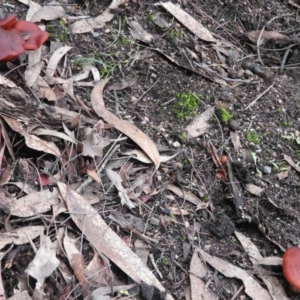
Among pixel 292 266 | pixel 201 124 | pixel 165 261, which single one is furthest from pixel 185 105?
pixel 292 266

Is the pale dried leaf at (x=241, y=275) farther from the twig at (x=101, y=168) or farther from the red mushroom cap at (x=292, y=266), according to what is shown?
the twig at (x=101, y=168)

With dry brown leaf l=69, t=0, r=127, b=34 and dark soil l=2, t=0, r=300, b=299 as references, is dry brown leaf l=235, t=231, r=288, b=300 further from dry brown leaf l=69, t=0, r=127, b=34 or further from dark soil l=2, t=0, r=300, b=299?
dry brown leaf l=69, t=0, r=127, b=34

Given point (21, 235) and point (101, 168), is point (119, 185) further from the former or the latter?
point (21, 235)

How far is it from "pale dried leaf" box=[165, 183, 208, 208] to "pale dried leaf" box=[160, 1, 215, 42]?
4.48 ft

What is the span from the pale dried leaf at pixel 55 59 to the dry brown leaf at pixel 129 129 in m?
0.32

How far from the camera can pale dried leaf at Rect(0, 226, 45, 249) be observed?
8.98 ft

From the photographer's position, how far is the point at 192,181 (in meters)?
3.32

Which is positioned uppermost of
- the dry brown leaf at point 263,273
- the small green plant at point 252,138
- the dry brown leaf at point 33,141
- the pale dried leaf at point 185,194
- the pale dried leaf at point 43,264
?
the dry brown leaf at point 33,141

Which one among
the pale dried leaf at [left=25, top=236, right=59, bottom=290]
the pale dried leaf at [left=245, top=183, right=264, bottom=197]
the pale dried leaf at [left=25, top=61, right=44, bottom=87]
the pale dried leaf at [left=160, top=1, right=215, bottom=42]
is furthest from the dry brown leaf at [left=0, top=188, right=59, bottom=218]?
the pale dried leaf at [left=160, top=1, right=215, bottom=42]

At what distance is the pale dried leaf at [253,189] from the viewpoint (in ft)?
11.1

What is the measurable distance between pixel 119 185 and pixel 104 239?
0.35 metres

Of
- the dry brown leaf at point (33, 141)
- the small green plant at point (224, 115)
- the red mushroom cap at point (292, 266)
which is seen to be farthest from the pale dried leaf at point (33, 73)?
the red mushroom cap at point (292, 266)

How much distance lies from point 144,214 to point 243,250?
2.00ft

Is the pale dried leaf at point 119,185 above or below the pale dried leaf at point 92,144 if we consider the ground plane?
below
